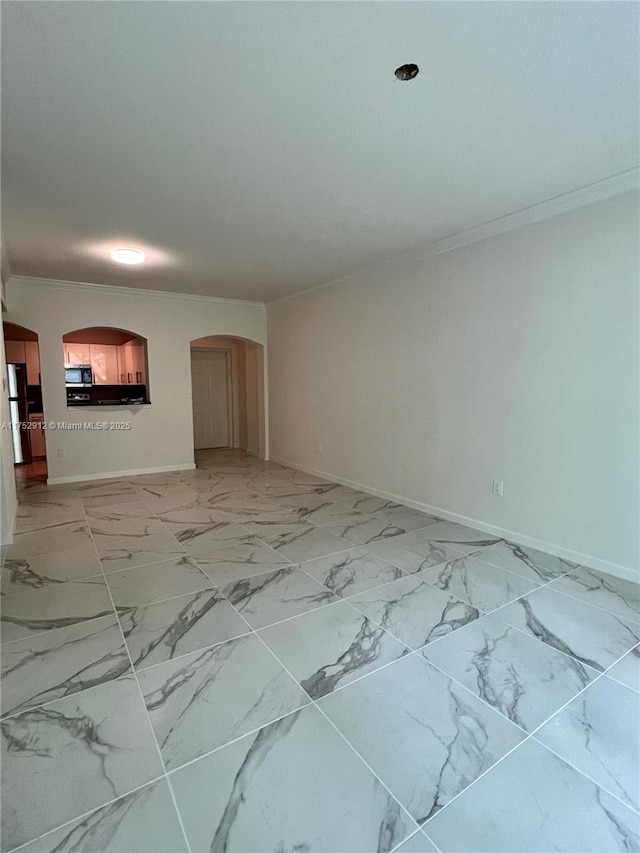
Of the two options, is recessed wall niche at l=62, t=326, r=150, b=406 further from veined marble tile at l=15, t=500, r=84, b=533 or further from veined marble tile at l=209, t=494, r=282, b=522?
veined marble tile at l=209, t=494, r=282, b=522

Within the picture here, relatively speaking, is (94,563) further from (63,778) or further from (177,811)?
(177,811)

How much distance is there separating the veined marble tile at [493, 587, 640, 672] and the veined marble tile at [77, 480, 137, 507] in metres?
4.19

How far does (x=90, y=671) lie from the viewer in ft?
6.51

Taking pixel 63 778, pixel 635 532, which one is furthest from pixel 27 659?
pixel 635 532

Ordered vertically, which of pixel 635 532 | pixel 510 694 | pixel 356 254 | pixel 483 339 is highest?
pixel 356 254

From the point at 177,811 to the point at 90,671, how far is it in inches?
36.0

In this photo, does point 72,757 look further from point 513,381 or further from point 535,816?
point 513,381

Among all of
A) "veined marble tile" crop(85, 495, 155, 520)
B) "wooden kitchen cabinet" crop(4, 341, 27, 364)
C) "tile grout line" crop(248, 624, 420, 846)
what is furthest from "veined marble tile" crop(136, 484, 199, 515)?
"wooden kitchen cabinet" crop(4, 341, 27, 364)

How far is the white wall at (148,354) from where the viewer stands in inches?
213

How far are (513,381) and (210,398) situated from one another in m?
6.38

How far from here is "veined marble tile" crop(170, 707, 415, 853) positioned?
1.25 metres

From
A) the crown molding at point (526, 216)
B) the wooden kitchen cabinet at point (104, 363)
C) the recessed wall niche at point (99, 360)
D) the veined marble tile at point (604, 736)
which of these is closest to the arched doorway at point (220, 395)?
the recessed wall niche at point (99, 360)

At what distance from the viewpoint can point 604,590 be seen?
2.71 metres

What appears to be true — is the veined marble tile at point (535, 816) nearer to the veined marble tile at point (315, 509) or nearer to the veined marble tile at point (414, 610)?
the veined marble tile at point (414, 610)
